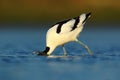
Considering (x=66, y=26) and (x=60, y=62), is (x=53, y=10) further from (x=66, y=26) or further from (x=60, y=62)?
(x=60, y=62)

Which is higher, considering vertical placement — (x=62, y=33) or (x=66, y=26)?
(x=66, y=26)

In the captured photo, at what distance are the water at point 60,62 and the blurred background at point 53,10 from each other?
24.8ft

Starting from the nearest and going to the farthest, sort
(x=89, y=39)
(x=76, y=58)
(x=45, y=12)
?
(x=76, y=58)
(x=89, y=39)
(x=45, y=12)

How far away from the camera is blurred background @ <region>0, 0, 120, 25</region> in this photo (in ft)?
105

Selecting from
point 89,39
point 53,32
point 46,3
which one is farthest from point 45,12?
point 53,32

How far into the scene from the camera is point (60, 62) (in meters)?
17.3

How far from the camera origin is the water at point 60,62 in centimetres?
1539

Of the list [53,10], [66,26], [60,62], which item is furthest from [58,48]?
[53,10]

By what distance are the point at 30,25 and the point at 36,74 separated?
621 inches

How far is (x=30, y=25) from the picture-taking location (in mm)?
Result: 31328

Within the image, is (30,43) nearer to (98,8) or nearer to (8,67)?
(8,67)

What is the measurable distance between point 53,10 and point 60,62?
16510mm

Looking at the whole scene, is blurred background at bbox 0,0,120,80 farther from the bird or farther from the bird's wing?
the bird's wing

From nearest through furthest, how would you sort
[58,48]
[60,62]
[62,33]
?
[60,62] < [62,33] < [58,48]
